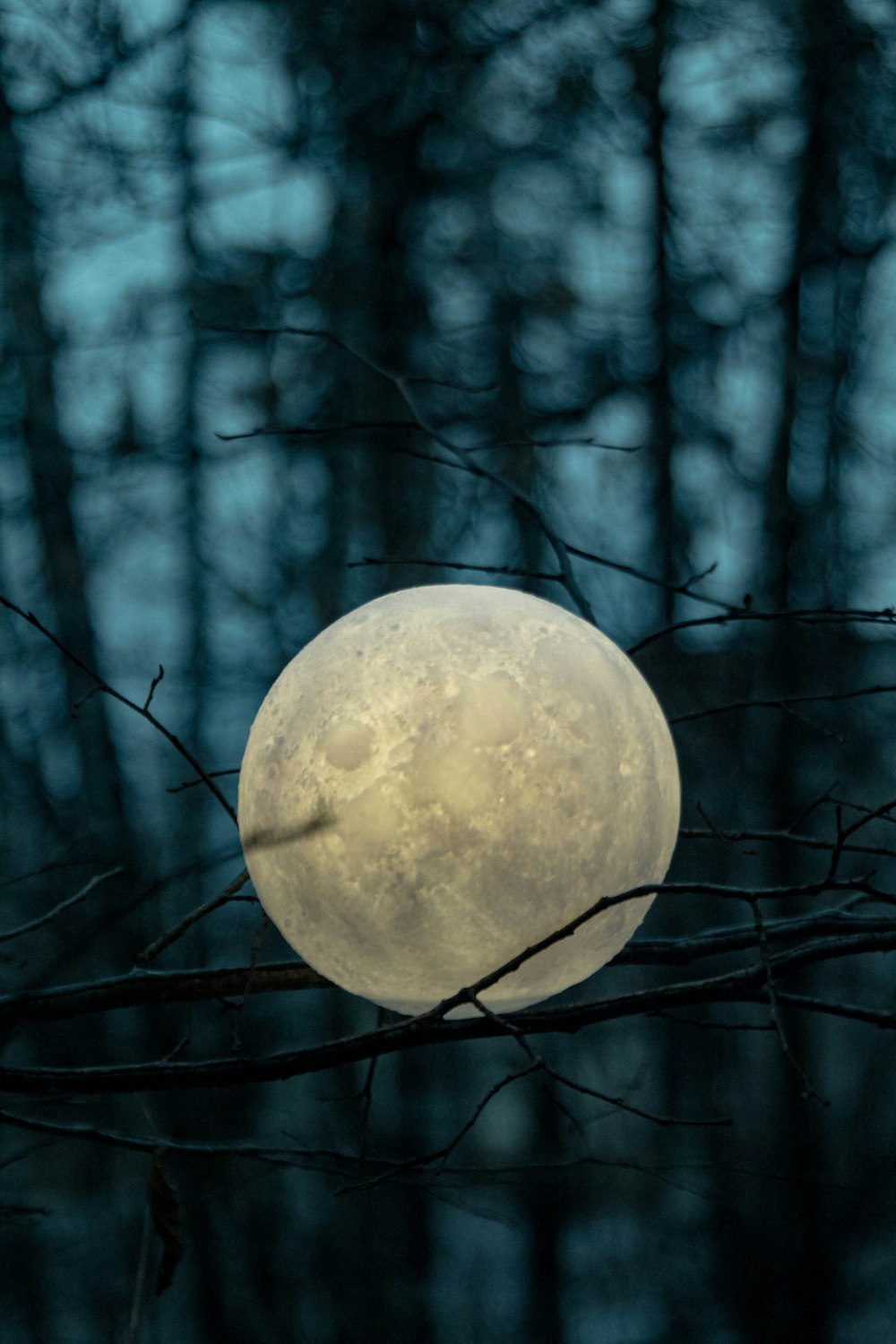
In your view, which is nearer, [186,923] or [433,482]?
[186,923]

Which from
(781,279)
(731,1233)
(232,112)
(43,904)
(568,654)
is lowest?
(731,1233)

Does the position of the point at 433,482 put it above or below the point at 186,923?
above

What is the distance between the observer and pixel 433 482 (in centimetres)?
419

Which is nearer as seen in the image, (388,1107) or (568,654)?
(568,654)

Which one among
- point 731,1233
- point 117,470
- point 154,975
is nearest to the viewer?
point 154,975

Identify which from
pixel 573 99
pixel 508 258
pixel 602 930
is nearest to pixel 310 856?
pixel 602 930

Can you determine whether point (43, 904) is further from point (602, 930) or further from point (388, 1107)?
point (602, 930)

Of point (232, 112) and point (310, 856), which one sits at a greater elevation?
point (232, 112)

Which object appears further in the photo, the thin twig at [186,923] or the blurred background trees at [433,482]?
the blurred background trees at [433,482]

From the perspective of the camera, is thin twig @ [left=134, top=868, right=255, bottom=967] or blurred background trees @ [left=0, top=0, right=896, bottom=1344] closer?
thin twig @ [left=134, top=868, right=255, bottom=967]

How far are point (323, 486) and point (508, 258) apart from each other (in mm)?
1075

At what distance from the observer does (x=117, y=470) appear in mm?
4016

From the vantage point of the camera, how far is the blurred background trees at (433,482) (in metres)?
3.91

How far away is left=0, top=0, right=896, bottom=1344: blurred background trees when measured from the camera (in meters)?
3.91
